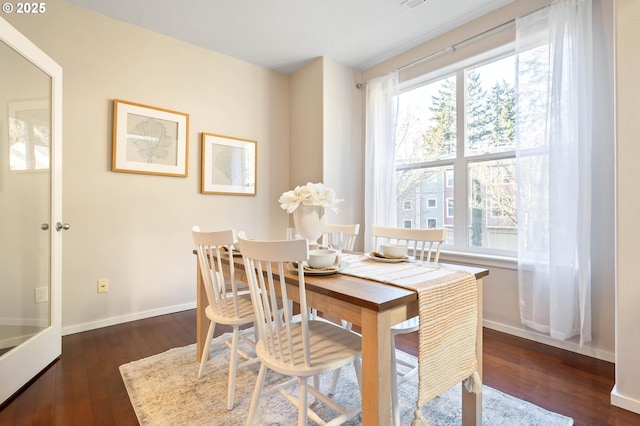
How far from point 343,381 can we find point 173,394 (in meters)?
0.94

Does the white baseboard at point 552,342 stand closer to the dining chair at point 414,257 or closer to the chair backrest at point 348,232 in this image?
the dining chair at point 414,257

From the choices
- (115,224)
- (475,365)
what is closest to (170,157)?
(115,224)

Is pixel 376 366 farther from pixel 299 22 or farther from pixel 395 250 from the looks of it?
pixel 299 22

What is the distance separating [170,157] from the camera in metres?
2.93

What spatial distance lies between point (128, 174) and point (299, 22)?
2.05m

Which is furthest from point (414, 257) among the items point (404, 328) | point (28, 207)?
point (28, 207)

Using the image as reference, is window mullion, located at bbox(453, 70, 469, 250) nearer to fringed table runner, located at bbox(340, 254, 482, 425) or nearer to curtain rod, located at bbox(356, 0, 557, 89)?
curtain rod, located at bbox(356, 0, 557, 89)

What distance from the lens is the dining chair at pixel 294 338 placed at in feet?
3.45

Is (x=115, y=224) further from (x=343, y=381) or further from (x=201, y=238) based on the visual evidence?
(x=343, y=381)

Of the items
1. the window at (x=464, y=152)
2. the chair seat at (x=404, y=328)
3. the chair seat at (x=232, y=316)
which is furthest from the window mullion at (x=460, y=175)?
the chair seat at (x=232, y=316)

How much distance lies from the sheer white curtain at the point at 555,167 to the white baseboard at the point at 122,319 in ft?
9.96

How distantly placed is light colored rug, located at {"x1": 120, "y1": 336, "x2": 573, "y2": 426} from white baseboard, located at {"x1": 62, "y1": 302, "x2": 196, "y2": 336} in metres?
0.89

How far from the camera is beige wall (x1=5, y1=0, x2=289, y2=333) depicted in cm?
245

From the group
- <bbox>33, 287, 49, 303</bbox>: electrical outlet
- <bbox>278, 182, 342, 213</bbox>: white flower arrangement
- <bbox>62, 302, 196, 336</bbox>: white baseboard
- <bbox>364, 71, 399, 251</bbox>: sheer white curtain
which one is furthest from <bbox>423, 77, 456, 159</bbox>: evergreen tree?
<bbox>33, 287, 49, 303</bbox>: electrical outlet
